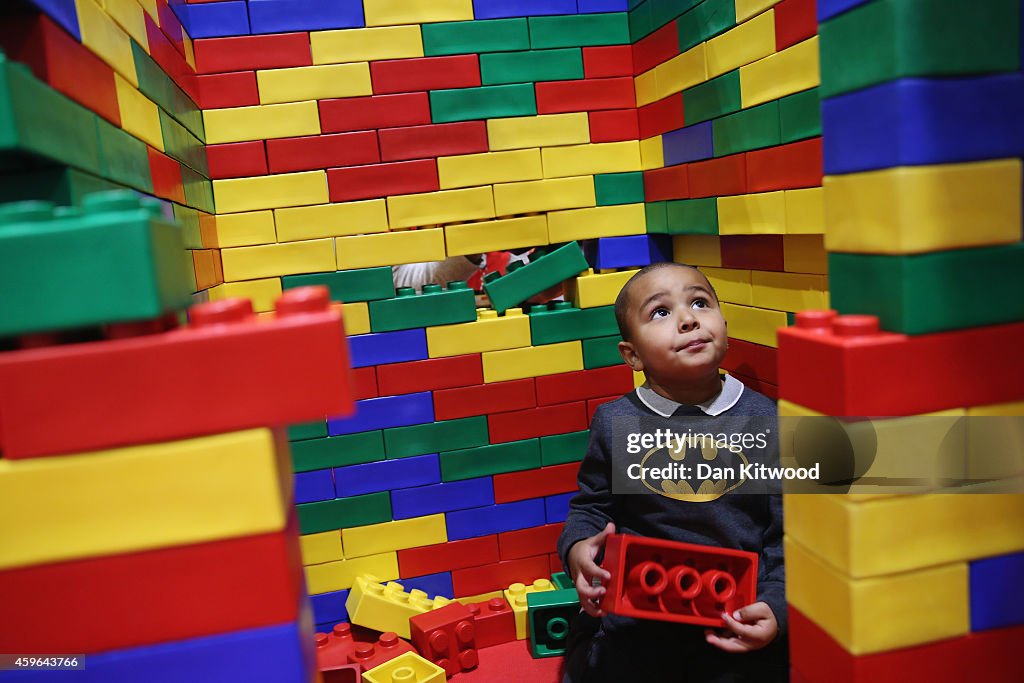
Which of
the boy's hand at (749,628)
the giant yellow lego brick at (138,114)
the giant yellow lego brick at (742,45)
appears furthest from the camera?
the giant yellow lego brick at (742,45)

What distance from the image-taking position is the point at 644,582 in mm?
1411

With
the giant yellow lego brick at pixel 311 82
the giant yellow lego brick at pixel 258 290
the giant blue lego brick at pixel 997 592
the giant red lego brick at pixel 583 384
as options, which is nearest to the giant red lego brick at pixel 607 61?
the giant yellow lego brick at pixel 311 82

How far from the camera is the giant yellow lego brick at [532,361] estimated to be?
2.18m

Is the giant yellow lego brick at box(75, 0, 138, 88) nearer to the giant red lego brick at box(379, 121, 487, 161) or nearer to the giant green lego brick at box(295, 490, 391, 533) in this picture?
the giant red lego brick at box(379, 121, 487, 161)

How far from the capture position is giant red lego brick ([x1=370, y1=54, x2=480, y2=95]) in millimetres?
2066

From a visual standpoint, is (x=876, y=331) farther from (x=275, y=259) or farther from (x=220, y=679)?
(x=275, y=259)

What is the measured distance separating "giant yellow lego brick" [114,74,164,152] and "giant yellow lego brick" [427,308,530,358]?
0.89 meters

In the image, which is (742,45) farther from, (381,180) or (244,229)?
(244,229)

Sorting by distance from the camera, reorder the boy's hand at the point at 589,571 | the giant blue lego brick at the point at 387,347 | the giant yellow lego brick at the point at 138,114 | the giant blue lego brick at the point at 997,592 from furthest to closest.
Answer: the giant blue lego brick at the point at 387,347 → the boy's hand at the point at 589,571 → the giant yellow lego brick at the point at 138,114 → the giant blue lego brick at the point at 997,592

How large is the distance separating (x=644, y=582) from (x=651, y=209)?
3.81ft

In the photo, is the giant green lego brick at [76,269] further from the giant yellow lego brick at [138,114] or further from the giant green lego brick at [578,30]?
the giant green lego brick at [578,30]

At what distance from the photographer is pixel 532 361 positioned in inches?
86.7

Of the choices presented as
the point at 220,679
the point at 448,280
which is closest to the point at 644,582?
the point at 220,679

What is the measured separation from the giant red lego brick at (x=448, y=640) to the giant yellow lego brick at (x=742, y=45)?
4.87ft
